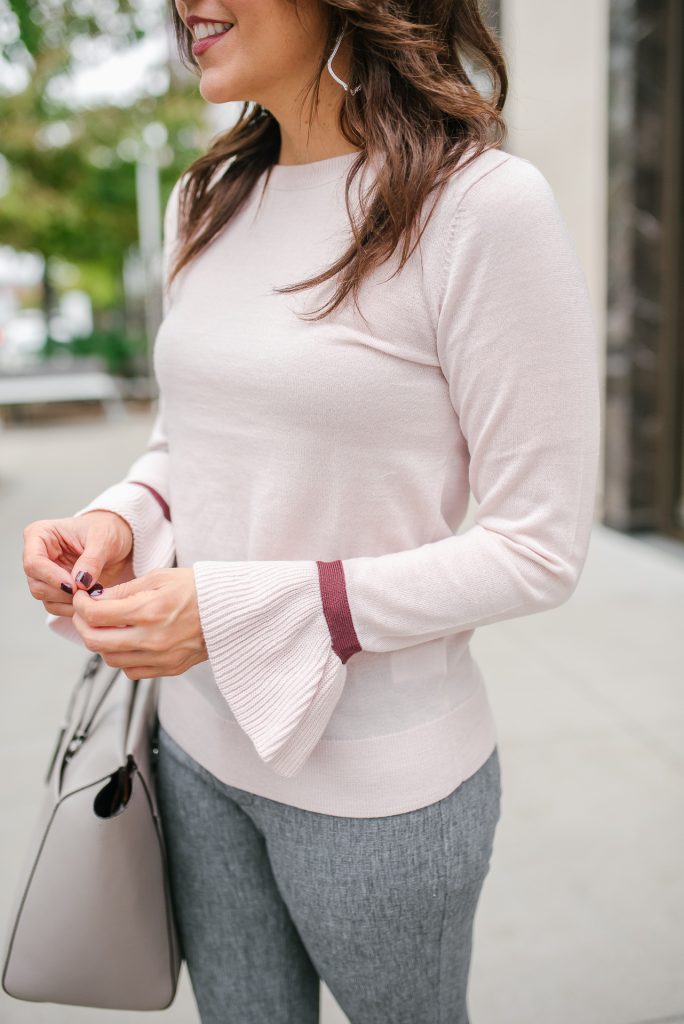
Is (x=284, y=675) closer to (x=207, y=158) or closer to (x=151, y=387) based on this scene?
(x=207, y=158)

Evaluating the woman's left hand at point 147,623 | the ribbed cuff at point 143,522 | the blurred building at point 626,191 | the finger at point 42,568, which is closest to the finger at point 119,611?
the woman's left hand at point 147,623

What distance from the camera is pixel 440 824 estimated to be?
1.01 meters

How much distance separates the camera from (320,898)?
1.01 metres

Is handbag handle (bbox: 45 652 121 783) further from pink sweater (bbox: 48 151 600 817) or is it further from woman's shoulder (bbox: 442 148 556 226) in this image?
woman's shoulder (bbox: 442 148 556 226)

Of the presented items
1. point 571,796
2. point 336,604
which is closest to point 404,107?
point 336,604

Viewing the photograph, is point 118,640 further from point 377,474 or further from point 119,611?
point 377,474

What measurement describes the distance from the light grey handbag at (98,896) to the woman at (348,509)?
0.06 m

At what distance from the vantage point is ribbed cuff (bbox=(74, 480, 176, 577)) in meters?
1.12

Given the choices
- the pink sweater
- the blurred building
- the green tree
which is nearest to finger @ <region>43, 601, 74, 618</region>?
the pink sweater

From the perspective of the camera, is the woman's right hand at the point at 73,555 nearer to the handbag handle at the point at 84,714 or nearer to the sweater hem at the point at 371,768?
the handbag handle at the point at 84,714

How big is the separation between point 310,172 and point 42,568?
1.70 ft

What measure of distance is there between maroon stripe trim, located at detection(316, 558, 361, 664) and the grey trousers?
0.73 ft

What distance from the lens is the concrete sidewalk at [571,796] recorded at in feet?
6.85

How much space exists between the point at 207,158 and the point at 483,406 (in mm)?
607
